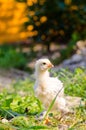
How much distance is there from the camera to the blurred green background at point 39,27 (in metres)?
11.1

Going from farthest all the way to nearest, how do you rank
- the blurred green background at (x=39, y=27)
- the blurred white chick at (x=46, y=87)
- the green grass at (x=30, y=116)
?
the blurred green background at (x=39, y=27) → the blurred white chick at (x=46, y=87) → the green grass at (x=30, y=116)

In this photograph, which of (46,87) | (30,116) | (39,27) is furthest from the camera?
(39,27)

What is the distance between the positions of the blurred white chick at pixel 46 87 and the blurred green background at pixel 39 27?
17.8 ft

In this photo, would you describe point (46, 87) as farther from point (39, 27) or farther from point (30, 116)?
point (39, 27)

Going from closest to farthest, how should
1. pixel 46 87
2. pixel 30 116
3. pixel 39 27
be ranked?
pixel 30 116 → pixel 46 87 → pixel 39 27

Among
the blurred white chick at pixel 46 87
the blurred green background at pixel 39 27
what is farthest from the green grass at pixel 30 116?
the blurred green background at pixel 39 27

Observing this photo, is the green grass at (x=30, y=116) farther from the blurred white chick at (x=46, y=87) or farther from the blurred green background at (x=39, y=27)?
the blurred green background at (x=39, y=27)

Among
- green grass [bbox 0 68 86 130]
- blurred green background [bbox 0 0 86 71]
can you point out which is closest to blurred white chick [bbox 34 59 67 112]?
green grass [bbox 0 68 86 130]

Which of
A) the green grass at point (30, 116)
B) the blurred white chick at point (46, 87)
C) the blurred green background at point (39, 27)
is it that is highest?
the blurred green background at point (39, 27)

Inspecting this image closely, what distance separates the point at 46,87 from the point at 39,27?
683cm

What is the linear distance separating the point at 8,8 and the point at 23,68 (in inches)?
106

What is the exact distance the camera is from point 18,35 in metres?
12.4

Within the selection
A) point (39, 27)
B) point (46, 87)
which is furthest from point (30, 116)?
point (39, 27)

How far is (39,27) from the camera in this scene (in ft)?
37.6
